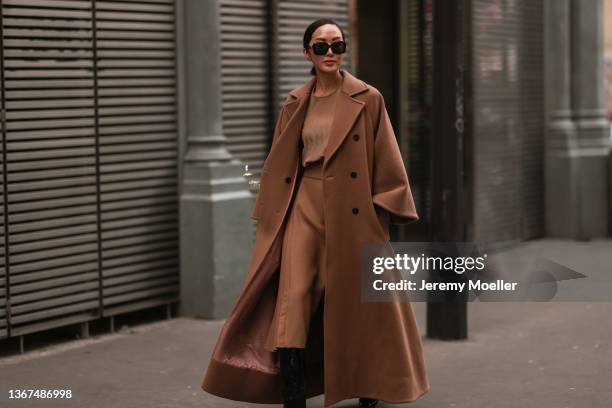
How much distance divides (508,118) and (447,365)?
21.2ft

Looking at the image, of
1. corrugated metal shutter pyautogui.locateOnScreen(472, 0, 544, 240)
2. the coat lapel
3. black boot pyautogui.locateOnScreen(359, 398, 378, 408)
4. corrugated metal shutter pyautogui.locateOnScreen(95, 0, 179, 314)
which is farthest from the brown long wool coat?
corrugated metal shutter pyautogui.locateOnScreen(472, 0, 544, 240)

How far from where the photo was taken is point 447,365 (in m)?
7.92

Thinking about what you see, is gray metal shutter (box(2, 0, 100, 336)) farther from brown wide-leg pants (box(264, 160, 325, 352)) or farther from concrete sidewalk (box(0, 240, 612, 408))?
brown wide-leg pants (box(264, 160, 325, 352))

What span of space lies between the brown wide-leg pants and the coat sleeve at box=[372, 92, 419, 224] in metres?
0.29

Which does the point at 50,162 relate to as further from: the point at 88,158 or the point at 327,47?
the point at 327,47

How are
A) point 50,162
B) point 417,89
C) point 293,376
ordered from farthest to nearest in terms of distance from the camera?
1. point 417,89
2. point 50,162
3. point 293,376

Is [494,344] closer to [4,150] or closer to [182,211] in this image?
[182,211]

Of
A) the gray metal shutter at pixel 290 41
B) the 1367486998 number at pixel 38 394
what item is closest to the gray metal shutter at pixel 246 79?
the gray metal shutter at pixel 290 41

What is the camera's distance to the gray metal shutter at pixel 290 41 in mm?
10641

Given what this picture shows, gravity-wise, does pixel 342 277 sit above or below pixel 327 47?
below

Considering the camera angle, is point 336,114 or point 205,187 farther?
point 205,187

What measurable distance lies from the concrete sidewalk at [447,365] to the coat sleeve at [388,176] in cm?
120

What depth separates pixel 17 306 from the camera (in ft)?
27.3

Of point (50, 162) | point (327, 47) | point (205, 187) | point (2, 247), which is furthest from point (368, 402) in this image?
point (205, 187)
